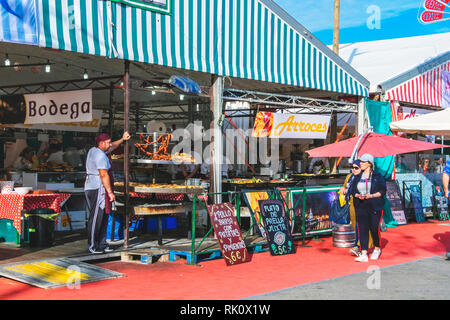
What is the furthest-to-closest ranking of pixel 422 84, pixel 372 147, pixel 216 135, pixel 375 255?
pixel 422 84 < pixel 372 147 < pixel 216 135 < pixel 375 255

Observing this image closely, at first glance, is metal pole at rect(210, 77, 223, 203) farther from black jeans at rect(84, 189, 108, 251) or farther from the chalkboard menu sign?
the chalkboard menu sign

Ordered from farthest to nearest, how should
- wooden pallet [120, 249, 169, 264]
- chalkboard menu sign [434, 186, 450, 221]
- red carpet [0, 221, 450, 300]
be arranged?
chalkboard menu sign [434, 186, 450, 221] < wooden pallet [120, 249, 169, 264] < red carpet [0, 221, 450, 300]

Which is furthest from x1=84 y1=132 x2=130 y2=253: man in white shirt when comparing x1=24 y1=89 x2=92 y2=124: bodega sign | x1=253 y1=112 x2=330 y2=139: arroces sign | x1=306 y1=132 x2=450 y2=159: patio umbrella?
x1=253 y1=112 x2=330 y2=139: arroces sign

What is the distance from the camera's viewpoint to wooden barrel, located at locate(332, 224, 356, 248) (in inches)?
452

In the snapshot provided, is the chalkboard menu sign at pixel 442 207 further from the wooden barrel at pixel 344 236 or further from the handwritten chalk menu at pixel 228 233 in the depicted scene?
the handwritten chalk menu at pixel 228 233

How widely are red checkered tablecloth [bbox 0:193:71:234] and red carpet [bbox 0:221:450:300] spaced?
213 cm

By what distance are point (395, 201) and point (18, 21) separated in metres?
11.1

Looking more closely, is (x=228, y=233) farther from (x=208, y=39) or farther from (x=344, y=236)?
(x=208, y=39)

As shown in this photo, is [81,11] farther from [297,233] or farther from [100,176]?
[297,233]

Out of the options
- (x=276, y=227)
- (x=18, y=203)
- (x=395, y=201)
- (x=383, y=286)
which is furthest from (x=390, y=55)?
(x=18, y=203)

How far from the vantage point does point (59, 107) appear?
10727 millimetres

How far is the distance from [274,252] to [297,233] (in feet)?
4.60

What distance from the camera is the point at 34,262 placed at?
8.51m

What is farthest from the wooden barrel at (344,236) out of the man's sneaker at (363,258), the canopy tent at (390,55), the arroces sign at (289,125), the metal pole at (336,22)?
the metal pole at (336,22)
